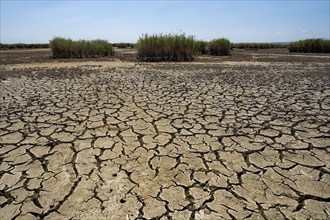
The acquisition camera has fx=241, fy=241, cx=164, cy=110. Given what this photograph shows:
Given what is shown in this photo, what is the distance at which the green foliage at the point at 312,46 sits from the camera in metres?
18.5

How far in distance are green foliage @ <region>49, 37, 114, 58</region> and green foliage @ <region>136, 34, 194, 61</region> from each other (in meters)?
3.59

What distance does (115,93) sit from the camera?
5172mm

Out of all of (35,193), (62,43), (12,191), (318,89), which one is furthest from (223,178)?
(62,43)

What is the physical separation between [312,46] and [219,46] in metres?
8.70

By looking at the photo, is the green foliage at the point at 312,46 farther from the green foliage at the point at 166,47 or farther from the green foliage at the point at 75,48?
the green foliage at the point at 75,48

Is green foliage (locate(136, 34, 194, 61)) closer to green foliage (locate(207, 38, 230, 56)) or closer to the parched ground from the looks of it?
green foliage (locate(207, 38, 230, 56))

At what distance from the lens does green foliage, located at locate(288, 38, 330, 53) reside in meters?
18.5

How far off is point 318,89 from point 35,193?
18.7 feet

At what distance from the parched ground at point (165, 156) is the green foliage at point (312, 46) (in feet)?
55.4

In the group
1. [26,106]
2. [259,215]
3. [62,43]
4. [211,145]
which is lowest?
[259,215]

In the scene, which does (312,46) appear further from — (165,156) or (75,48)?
(165,156)

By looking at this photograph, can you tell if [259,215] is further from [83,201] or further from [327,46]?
[327,46]

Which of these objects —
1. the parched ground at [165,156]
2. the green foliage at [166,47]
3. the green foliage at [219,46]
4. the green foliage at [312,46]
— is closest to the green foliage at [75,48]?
the green foliage at [166,47]

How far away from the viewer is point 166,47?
1230 centimetres
